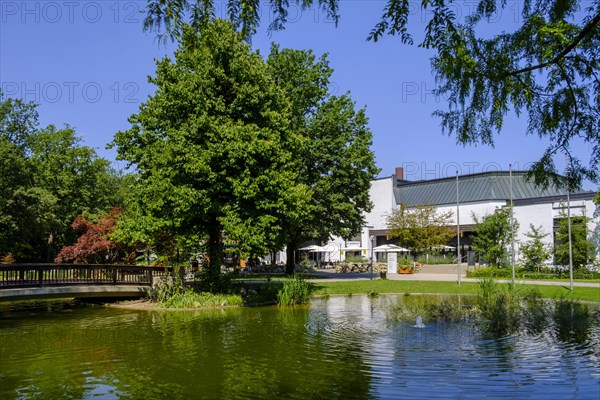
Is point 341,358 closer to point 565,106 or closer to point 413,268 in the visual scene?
point 565,106

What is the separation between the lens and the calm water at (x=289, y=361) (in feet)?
28.3

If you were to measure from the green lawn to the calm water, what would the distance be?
9.50 meters

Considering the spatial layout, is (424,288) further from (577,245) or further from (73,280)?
(73,280)

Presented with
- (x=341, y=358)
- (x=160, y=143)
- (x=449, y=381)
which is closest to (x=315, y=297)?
(x=160, y=143)

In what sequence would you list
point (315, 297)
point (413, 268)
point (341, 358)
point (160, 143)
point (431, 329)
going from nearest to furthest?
point (341, 358) → point (431, 329) → point (160, 143) → point (315, 297) → point (413, 268)

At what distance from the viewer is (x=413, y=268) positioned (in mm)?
43125

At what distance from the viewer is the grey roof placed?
5231 cm

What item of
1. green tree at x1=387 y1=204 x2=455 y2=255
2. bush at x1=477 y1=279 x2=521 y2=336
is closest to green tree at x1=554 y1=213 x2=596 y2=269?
green tree at x1=387 y1=204 x2=455 y2=255

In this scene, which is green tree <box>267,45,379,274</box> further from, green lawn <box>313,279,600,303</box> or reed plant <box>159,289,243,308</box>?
reed plant <box>159,289,243,308</box>

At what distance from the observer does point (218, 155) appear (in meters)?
20.8

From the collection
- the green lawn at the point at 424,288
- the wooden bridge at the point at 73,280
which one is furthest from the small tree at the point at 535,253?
the wooden bridge at the point at 73,280

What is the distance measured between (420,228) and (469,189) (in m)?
8.17

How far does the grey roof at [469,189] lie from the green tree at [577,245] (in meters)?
9.64

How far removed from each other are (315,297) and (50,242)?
3102cm
